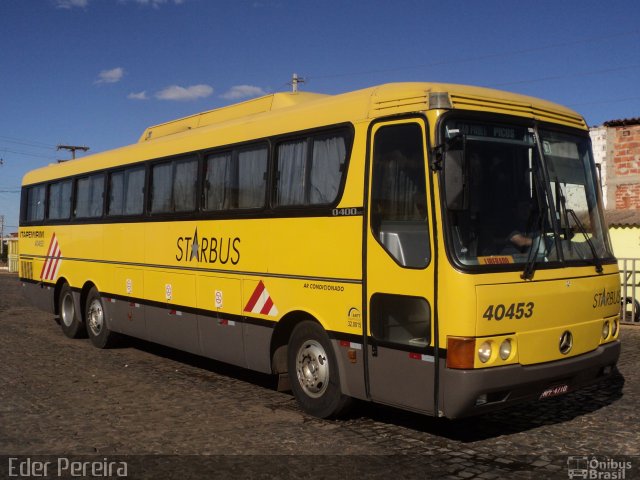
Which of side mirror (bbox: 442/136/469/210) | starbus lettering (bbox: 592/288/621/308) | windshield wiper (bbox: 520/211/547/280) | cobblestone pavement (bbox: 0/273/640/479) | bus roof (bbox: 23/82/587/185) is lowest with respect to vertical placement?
cobblestone pavement (bbox: 0/273/640/479)

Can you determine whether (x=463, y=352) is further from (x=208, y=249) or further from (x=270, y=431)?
(x=208, y=249)

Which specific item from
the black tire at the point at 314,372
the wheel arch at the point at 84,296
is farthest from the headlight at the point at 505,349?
the wheel arch at the point at 84,296

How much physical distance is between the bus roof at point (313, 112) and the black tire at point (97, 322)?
7.83 feet

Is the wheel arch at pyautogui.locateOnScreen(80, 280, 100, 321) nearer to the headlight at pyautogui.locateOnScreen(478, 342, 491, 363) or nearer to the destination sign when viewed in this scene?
the destination sign

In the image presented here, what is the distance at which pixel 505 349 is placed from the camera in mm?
5781

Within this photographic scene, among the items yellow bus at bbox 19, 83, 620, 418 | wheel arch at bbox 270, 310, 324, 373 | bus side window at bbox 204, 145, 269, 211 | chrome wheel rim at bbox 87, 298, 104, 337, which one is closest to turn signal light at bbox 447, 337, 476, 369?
yellow bus at bbox 19, 83, 620, 418

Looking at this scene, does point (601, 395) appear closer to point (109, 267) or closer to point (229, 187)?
point (229, 187)

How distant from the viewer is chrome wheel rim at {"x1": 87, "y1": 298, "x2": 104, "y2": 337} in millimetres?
12078

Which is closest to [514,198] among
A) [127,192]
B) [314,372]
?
[314,372]

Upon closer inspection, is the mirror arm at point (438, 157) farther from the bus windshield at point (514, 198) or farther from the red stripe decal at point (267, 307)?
the red stripe decal at point (267, 307)

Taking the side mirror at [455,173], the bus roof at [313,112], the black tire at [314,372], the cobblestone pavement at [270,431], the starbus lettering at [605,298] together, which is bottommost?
the cobblestone pavement at [270,431]

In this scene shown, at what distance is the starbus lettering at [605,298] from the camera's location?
6570 mm

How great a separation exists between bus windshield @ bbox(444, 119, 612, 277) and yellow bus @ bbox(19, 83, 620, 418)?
15 millimetres

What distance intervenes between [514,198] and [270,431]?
3.14m
